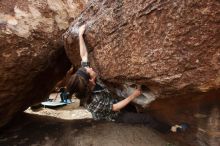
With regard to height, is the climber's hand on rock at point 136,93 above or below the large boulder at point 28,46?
below

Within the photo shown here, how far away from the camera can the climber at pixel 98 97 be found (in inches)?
183

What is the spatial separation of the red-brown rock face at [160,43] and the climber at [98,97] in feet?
0.87

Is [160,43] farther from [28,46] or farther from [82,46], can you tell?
[28,46]

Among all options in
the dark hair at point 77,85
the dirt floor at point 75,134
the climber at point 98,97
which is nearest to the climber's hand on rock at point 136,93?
the climber at point 98,97

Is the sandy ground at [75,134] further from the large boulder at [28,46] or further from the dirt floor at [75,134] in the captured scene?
the large boulder at [28,46]

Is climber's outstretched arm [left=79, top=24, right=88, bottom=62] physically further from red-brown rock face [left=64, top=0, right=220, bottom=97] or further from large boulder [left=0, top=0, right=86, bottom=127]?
large boulder [left=0, top=0, right=86, bottom=127]

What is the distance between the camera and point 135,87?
4.56 m

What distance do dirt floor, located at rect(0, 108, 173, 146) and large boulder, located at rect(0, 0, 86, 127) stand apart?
0.40 meters

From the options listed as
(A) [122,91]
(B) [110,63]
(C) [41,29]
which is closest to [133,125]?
(A) [122,91]

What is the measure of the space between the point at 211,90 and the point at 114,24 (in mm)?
1543

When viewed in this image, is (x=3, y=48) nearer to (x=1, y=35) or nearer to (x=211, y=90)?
(x=1, y=35)

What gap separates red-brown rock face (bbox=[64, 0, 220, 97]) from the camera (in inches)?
140

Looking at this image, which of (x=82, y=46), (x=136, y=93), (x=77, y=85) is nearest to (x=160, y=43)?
(x=136, y=93)

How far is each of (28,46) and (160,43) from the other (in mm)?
2623
